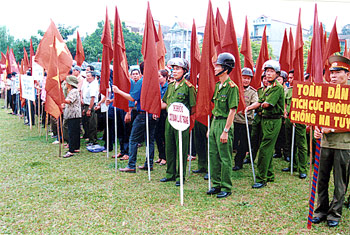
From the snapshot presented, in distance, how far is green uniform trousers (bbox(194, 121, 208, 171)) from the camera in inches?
266

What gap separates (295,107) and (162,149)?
414 cm

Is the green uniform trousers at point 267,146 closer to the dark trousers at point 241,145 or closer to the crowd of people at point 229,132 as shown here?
the crowd of people at point 229,132

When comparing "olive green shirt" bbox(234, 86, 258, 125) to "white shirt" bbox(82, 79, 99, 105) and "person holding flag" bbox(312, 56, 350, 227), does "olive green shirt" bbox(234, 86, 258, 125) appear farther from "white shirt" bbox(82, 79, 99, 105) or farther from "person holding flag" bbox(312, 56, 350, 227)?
"white shirt" bbox(82, 79, 99, 105)

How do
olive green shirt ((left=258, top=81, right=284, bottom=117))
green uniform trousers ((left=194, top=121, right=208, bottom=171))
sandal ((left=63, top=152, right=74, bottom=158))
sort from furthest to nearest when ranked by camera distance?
sandal ((left=63, top=152, right=74, bottom=158)) < green uniform trousers ((left=194, top=121, right=208, bottom=171)) < olive green shirt ((left=258, top=81, right=284, bottom=117))

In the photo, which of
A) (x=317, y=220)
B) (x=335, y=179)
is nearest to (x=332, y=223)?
(x=317, y=220)

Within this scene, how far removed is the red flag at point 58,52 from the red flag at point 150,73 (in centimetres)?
271

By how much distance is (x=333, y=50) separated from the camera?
870 cm

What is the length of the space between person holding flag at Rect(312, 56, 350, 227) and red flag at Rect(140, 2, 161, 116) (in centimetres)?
285

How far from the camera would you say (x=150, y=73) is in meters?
5.74

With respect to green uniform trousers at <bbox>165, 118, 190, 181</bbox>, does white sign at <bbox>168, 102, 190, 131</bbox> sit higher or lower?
higher

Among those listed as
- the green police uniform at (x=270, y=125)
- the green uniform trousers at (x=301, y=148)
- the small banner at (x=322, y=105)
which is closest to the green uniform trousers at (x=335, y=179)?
the small banner at (x=322, y=105)

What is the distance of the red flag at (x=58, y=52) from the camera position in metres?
7.60

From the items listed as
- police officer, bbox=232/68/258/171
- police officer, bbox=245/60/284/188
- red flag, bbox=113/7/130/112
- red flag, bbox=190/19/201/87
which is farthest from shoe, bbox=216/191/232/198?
red flag, bbox=113/7/130/112

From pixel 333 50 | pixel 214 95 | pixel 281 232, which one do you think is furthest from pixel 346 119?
pixel 333 50
